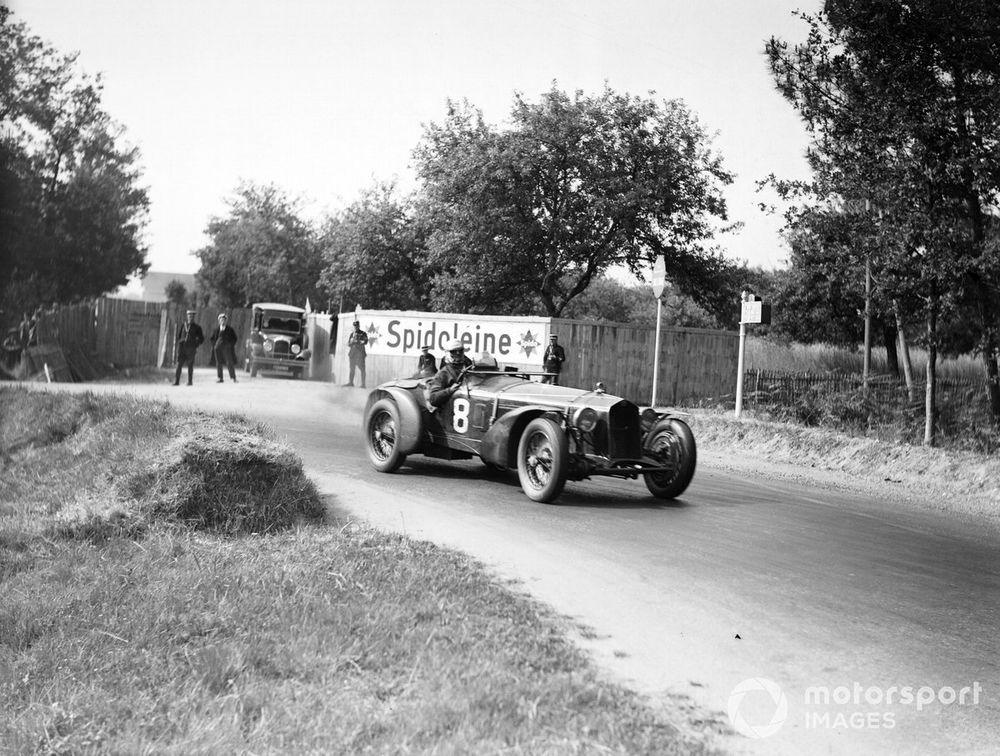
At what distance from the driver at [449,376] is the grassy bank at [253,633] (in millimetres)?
2963

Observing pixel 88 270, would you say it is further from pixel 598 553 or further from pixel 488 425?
pixel 598 553

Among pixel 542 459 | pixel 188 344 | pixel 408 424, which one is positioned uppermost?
pixel 188 344

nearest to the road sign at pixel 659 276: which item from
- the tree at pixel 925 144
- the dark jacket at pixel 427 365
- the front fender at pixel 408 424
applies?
the tree at pixel 925 144

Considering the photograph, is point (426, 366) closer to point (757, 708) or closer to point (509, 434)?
point (509, 434)

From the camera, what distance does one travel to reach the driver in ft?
35.4

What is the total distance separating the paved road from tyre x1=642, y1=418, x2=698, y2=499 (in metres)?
0.21

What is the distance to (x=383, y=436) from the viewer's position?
37.1ft

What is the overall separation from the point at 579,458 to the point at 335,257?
40802 mm

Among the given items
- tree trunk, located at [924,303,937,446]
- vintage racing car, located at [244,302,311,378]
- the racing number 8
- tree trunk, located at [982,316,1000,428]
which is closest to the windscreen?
vintage racing car, located at [244,302,311,378]

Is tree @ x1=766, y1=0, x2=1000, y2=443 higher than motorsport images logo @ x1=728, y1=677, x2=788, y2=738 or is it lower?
higher

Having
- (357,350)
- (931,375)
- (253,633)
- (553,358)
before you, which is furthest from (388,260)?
(253,633)

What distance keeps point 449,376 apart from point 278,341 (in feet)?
69.4

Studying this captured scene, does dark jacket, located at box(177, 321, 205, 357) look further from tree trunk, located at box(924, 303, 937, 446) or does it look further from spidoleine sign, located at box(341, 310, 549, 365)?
tree trunk, located at box(924, 303, 937, 446)

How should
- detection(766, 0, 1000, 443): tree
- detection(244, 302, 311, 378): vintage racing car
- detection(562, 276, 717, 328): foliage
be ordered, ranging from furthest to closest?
detection(562, 276, 717, 328): foliage
detection(244, 302, 311, 378): vintage racing car
detection(766, 0, 1000, 443): tree
